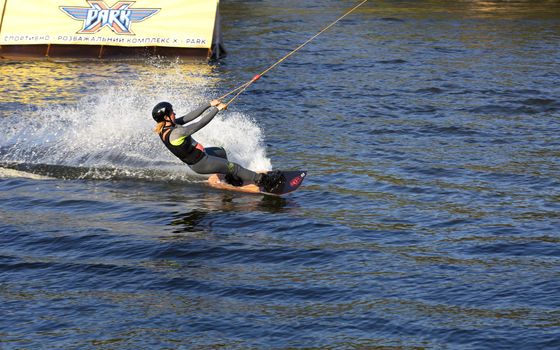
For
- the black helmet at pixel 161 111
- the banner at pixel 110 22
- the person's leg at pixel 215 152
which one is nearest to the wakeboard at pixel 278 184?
the person's leg at pixel 215 152

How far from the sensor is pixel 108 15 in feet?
106

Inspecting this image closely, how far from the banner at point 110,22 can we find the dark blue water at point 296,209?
0.96 m

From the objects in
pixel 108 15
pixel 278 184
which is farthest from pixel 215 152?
pixel 108 15

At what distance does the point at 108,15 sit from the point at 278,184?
1572cm

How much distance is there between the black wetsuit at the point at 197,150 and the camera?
18.1m

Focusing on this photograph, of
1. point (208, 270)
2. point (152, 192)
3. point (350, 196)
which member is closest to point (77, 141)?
point (152, 192)

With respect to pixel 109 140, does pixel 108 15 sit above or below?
above

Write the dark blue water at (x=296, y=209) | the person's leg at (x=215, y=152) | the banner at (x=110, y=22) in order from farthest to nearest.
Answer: the banner at (x=110, y=22)
the person's leg at (x=215, y=152)
the dark blue water at (x=296, y=209)

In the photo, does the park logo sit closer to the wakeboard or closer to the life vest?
the wakeboard

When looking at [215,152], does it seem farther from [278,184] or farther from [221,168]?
[278,184]

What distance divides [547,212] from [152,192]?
7334 millimetres

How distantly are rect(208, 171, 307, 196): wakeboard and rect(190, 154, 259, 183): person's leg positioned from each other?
0.17 metres

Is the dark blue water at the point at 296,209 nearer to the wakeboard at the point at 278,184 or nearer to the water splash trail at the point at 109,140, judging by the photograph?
the water splash trail at the point at 109,140

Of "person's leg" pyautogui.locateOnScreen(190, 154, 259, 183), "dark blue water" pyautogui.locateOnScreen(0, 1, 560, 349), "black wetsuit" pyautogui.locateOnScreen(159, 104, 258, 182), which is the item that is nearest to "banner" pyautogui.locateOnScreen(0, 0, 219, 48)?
"dark blue water" pyautogui.locateOnScreen(0, 1, 560, 349)
